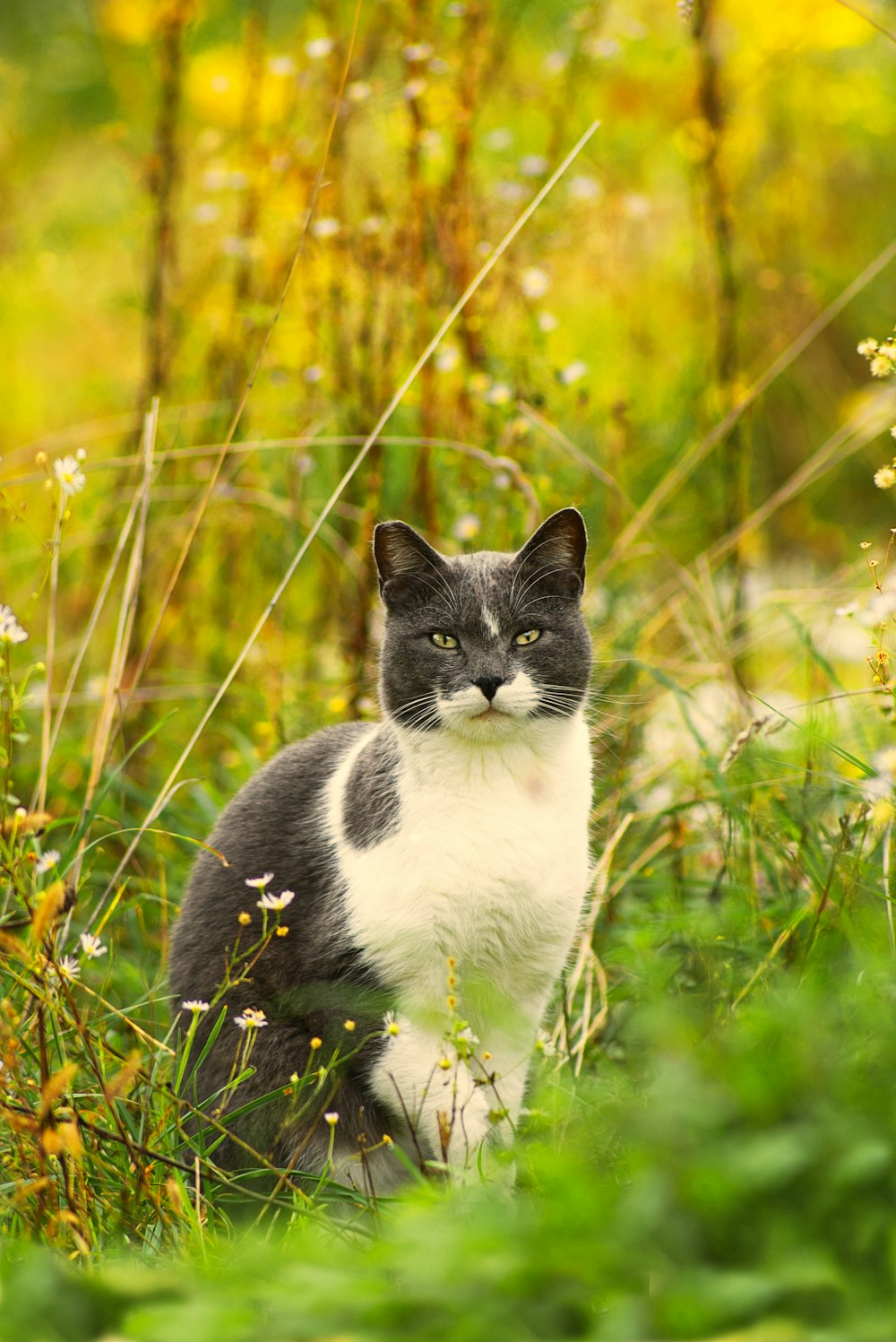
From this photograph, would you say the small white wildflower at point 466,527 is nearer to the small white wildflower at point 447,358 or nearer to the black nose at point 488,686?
the small white wildflower at point 447,358

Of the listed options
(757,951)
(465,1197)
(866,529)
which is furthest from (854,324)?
(465,1197)

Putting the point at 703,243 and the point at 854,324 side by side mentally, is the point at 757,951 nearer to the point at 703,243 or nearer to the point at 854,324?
the point at 703,243

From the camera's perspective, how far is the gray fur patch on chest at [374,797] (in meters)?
2.50

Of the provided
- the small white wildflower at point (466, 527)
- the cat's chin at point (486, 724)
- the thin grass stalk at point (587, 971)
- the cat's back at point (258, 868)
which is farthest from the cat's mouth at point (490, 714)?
the small white wildflower at point (466, 527)

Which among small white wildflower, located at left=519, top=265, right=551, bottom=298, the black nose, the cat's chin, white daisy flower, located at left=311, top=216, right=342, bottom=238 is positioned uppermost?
white daisy flower, located at left=311, top=216, right=342, bottom=238

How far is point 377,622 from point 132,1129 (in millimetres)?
2103

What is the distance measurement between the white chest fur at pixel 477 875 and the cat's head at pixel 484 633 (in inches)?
2.6

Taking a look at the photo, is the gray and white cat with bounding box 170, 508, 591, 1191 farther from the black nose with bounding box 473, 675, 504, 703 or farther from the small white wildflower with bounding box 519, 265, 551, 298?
the small white wildflower with bounding box 519, 265, 551, 298

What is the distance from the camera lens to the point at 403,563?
2602mm

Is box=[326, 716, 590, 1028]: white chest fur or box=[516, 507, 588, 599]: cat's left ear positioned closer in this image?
box=[326, 716, 590, 1028]: white chest fur

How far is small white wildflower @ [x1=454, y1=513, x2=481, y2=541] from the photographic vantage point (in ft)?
12.0

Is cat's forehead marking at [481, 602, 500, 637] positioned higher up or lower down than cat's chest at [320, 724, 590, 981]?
higher up

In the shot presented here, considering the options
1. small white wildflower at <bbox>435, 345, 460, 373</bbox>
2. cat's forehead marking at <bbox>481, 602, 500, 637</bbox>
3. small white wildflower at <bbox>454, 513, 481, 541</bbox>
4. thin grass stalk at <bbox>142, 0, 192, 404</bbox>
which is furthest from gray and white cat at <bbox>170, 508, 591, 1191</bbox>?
thin grass stalk at <bbox>142, 0, 192, 404</bbox>

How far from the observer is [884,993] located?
1.92 metres
